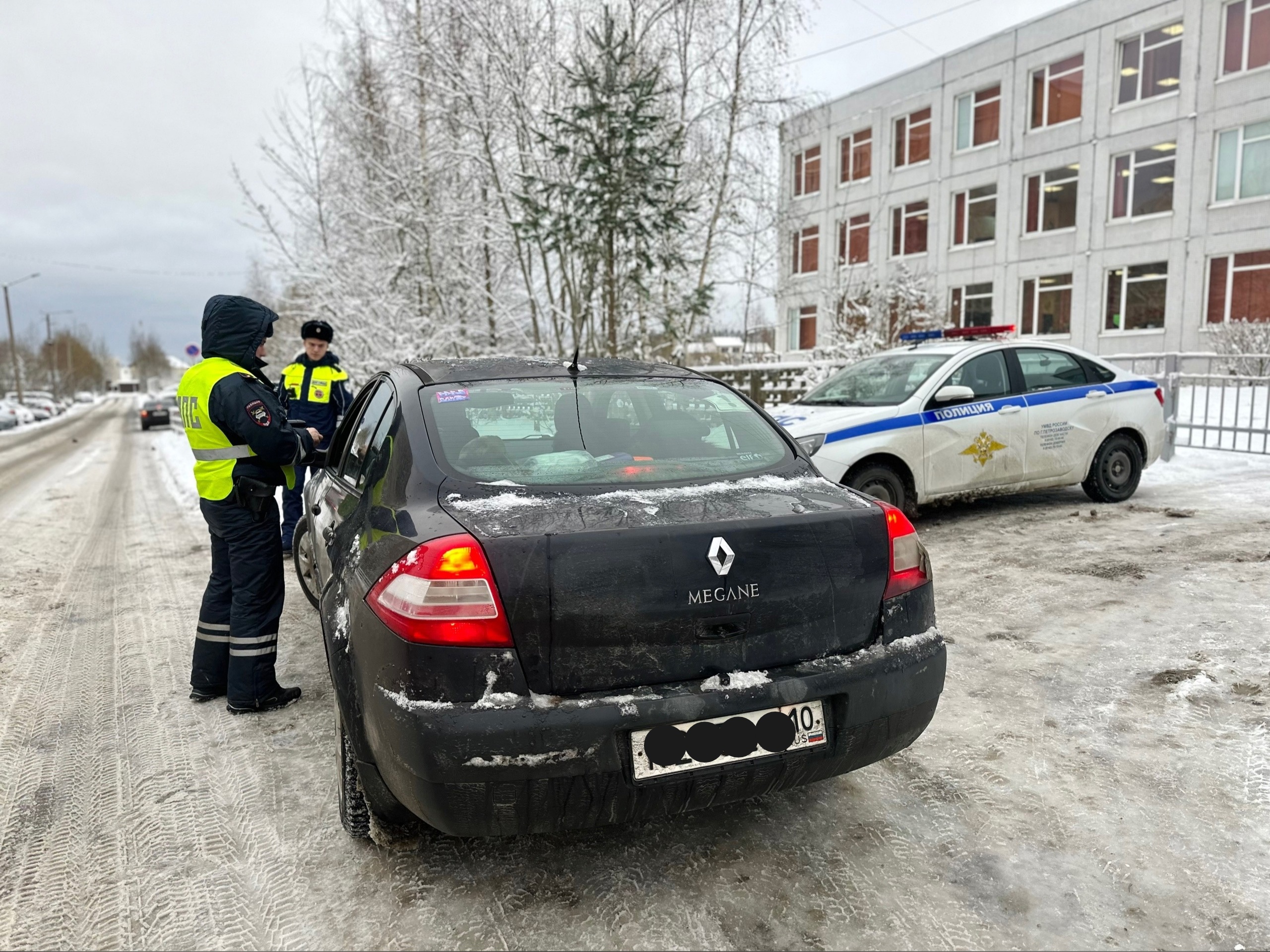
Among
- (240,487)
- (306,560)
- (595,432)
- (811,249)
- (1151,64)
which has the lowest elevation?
(306,560)

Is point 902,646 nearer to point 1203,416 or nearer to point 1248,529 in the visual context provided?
point 1248,529

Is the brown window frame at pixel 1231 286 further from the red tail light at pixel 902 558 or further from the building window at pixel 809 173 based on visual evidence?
the red tail light at pixel 902 558

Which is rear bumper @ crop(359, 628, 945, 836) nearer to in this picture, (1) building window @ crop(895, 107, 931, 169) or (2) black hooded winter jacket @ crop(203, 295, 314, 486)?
(2) black hooded winter jacket @ crop(203, 295, 314, 486)

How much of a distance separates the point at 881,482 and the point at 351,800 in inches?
192

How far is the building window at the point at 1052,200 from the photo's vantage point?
23.5m

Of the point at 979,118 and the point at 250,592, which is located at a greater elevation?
the point at 979,118

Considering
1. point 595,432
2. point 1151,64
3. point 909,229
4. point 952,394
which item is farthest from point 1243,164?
point 595,432

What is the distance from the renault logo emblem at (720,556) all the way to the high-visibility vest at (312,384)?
4985mm

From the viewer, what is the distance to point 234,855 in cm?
254

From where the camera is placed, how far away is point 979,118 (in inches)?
1013

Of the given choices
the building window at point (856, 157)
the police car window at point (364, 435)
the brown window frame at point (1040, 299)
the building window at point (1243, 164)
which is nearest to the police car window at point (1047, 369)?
the police car window at point (364, 435)

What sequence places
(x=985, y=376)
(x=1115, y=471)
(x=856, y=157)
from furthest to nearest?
(x=856, y=157) → (x=1115, y=471) → (x=985, y=376)

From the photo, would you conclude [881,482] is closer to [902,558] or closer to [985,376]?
[985,376]

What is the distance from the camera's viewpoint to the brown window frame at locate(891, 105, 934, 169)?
2719 cm
